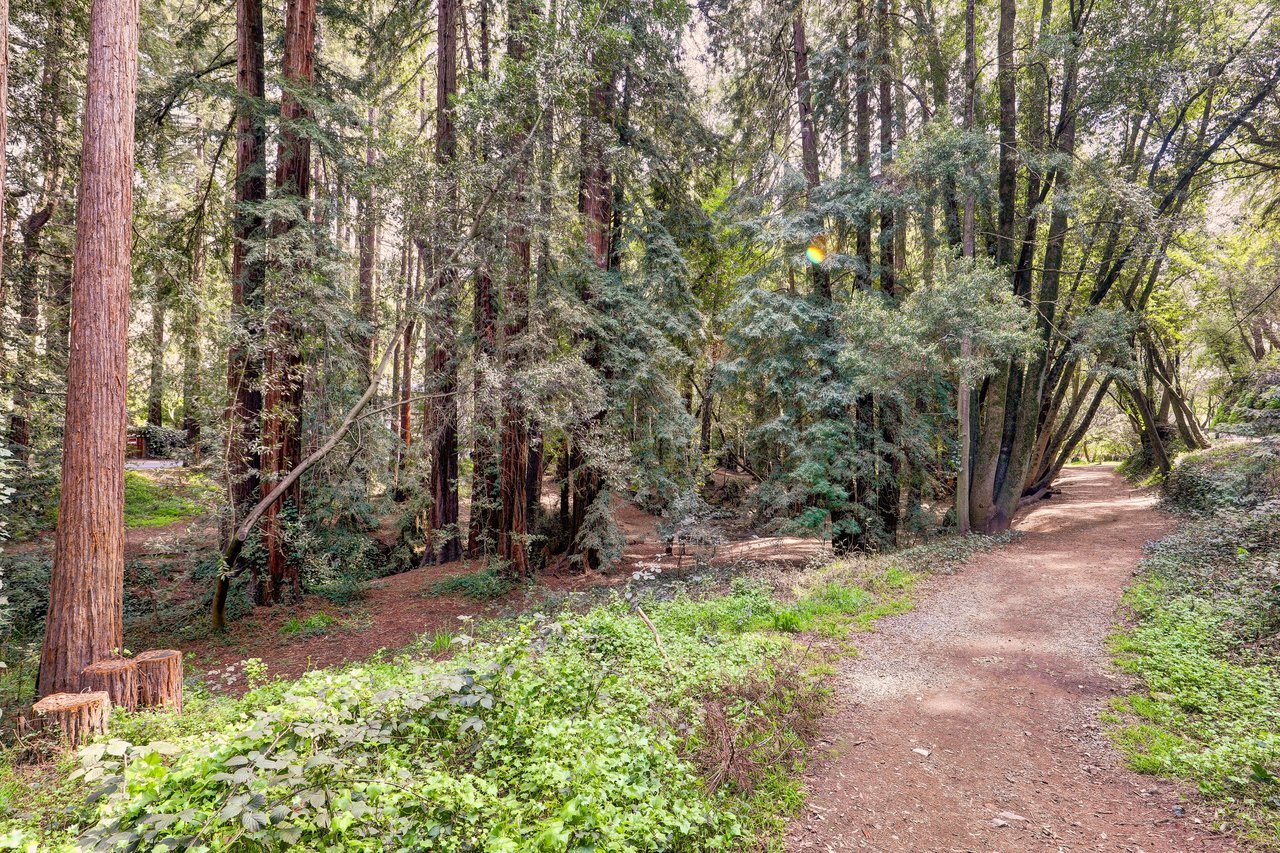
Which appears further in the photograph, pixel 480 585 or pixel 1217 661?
pixel 480 585

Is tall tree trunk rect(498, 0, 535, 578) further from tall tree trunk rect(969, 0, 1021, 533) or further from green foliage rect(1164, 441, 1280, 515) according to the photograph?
green foliage rect(1164, 441, 1280, 515)

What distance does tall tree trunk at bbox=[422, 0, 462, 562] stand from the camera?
28.9ft

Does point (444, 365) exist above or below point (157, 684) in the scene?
above

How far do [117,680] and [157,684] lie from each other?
10.2 inches

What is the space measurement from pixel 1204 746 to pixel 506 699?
16.4 feet

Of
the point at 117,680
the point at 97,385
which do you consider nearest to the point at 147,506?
the point at 97,385

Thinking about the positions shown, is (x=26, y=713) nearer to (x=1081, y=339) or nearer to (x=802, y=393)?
(x=802, y=393)

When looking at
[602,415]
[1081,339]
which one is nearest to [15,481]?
[602,415]

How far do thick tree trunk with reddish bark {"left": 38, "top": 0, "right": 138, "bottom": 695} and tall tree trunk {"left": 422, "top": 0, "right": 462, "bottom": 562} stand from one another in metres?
3.60

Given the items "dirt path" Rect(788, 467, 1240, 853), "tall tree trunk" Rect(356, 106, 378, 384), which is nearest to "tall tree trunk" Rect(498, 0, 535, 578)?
"tall tree trunk" Rect(356, 106, 378, 384)

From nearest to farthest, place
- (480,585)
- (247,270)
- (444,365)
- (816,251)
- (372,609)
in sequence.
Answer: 1. (247,270)
2. (372,609)
3. (480,585)
4. (444,365)
5. (816,251)

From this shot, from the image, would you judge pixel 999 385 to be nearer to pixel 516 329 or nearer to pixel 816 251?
pixel 816 251

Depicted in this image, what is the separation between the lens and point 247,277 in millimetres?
8016

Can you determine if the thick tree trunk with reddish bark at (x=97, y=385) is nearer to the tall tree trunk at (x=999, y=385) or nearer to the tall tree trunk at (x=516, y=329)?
the tall tree trunk at (x=516, y=329)
